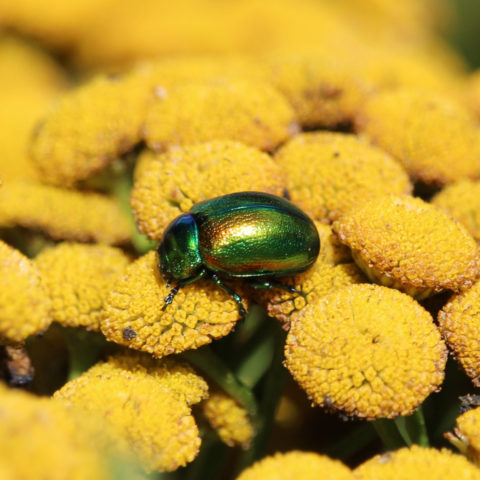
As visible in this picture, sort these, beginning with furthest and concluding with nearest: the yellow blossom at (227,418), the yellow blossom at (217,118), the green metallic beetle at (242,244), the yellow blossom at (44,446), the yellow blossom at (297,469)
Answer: the yellow blossom at (217,118)
the yellow blossom at (227,418)
the green metallic beetle at (242,244)
the yellow blossom at (297,469)
the yellow blossom at (44,446)

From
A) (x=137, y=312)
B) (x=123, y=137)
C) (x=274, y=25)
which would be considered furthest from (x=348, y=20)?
(x=137, y=312)

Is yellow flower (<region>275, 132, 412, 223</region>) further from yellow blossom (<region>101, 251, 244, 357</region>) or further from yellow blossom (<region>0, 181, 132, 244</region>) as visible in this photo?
yellow blossom (<region>0, 181, 132, 244</region>)

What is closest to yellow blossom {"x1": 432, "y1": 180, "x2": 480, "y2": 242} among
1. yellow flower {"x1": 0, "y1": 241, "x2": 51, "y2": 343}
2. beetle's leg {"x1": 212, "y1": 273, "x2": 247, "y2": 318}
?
beetle's leg {"x1": 212, "y1": 273, "x2": 247, "y2": 318}

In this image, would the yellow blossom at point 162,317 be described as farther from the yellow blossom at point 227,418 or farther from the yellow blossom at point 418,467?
the yellow blossom at point 418,467

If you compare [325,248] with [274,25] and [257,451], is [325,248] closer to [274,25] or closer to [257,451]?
[257,451]

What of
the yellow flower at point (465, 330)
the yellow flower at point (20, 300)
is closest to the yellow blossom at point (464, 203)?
the yellow flower at point (465, 330)
